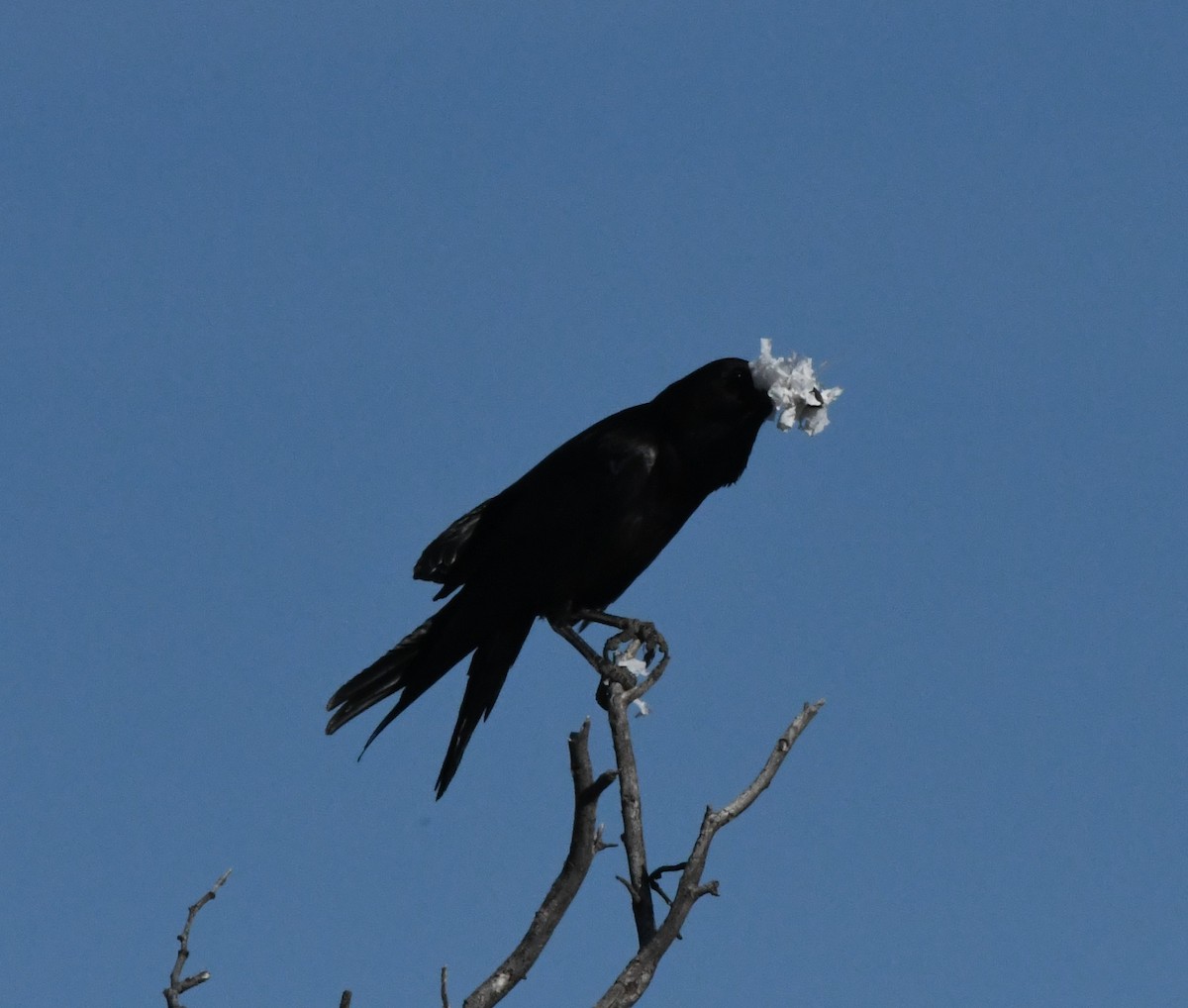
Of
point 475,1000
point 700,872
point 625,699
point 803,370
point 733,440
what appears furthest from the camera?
point 733,440

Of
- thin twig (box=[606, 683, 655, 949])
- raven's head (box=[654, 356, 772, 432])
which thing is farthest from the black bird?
thin twig (box=[606, 683, 655, 949])

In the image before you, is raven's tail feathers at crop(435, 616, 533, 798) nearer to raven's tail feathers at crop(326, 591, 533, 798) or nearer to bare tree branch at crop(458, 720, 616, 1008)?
raven's tail feathers at crop(326, 591, 533, 798)

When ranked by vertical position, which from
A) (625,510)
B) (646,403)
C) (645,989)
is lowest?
(645,989)

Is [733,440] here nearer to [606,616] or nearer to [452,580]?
[606,616]

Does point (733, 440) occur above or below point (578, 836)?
above

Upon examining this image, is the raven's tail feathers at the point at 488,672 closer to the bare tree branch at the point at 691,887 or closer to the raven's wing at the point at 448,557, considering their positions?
the raven's wing at the point at 448,557

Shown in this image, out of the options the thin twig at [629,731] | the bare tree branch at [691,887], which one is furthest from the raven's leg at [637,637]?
the bare tree branch at [691,887]

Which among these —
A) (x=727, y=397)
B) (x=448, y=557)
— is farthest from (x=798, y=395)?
(x=448, y=557)

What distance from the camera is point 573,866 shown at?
4910 mm

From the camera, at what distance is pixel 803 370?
6059 millimetres

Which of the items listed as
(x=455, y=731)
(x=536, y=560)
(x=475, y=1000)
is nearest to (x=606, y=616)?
(x=536, y=560)

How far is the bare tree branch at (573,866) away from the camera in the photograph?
186 inches

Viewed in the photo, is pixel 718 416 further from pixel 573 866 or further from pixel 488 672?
pixel 573 866

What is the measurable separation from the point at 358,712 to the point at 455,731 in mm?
401
